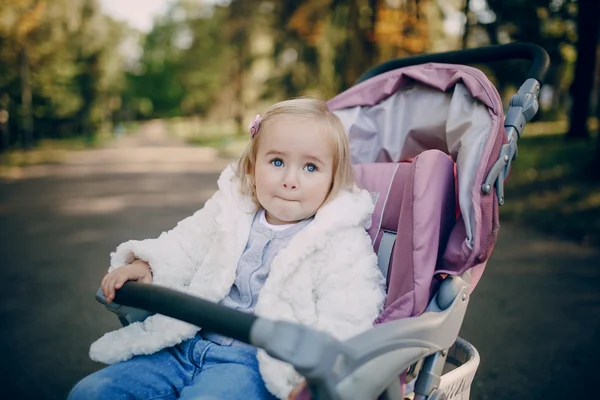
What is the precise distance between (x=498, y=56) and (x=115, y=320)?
3118mm

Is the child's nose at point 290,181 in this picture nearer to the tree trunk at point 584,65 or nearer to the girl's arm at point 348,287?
the girl's arm at point 348,287

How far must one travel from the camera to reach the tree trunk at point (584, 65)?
9.86 m

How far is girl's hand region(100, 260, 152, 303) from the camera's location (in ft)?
5.67

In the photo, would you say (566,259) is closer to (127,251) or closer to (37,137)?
(127,251)

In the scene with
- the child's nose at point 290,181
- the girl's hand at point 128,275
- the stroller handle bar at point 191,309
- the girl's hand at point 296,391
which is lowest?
the girl's hand at point 296,391

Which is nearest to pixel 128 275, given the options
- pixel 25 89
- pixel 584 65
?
pixel 584 65

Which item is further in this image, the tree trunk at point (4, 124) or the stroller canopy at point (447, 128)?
the tree trunk at point (4, 124)

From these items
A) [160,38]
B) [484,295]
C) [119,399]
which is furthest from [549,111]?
[160,38]

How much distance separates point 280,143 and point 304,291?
52cm

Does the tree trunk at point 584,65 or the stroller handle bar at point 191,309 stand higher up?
the tree trunk at point 584,65

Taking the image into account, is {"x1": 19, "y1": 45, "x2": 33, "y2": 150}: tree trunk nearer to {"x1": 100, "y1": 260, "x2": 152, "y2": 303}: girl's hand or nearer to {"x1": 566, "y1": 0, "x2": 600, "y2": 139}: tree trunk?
{"x1": 566, "y1": 0, "x2": 600, "y2": 139}: tree trunk

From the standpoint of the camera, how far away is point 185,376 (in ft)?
6.07

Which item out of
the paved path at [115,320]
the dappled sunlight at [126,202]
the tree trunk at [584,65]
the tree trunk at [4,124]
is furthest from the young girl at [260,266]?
the tree trunk at [4,124]

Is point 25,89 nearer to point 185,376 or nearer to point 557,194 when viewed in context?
point 557,194
